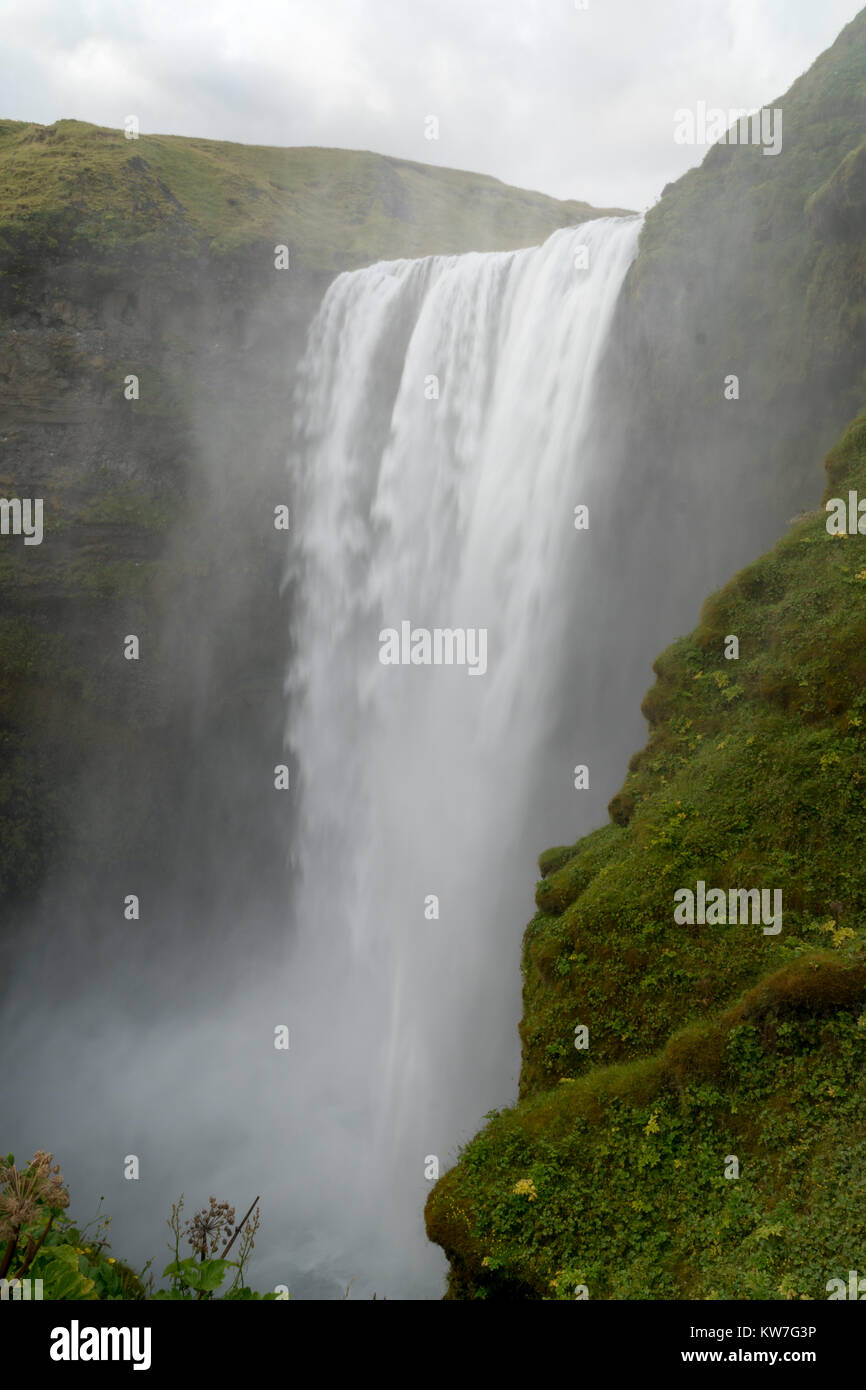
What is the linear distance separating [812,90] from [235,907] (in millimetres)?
24323

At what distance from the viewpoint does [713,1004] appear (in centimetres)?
783

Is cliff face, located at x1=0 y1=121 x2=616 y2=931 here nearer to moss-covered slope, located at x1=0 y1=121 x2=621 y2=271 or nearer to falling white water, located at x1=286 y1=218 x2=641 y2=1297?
moss-covered slope, located at x1=0 y1=121 x2=621 y2=271

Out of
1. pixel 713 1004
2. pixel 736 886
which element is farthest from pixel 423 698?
pixel 713 1004

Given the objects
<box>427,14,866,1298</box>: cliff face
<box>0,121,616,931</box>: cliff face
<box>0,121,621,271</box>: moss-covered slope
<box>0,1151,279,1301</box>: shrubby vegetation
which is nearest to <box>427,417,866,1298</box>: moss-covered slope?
<box>427,14,866,1298</box>: cliff face

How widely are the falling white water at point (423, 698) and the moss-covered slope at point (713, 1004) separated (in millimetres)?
6198

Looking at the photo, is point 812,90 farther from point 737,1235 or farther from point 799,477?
point 737,1235

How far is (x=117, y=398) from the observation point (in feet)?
79.9

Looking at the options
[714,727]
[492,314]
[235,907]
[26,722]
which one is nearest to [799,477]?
[714,727]

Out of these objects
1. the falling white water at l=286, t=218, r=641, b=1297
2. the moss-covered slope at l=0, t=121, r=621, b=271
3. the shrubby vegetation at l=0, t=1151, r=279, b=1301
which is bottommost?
the shrubby vegetation at l=0, t=1151, r=279, b=1301

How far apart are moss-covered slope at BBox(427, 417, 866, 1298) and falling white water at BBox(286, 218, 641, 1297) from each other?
6.20 m

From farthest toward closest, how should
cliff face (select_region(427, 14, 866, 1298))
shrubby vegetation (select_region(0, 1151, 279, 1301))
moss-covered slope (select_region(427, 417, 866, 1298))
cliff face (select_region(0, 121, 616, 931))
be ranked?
cliff face (select_region(0, 121, 616, 931)) → cliff face (select_region(427, 14, 866, 1298)) → moss-covered slope (select_region(427, 417, 866, 1298)) → shrubby vegetation (select_region(0, 1151, 279, 1301))

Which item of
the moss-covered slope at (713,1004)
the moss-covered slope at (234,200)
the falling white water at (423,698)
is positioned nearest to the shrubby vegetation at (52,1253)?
the moss-covered slope at (713,1004)

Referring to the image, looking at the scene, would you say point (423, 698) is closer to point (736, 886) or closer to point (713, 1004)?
point (736, 886)

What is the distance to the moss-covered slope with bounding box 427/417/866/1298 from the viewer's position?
6.09m
